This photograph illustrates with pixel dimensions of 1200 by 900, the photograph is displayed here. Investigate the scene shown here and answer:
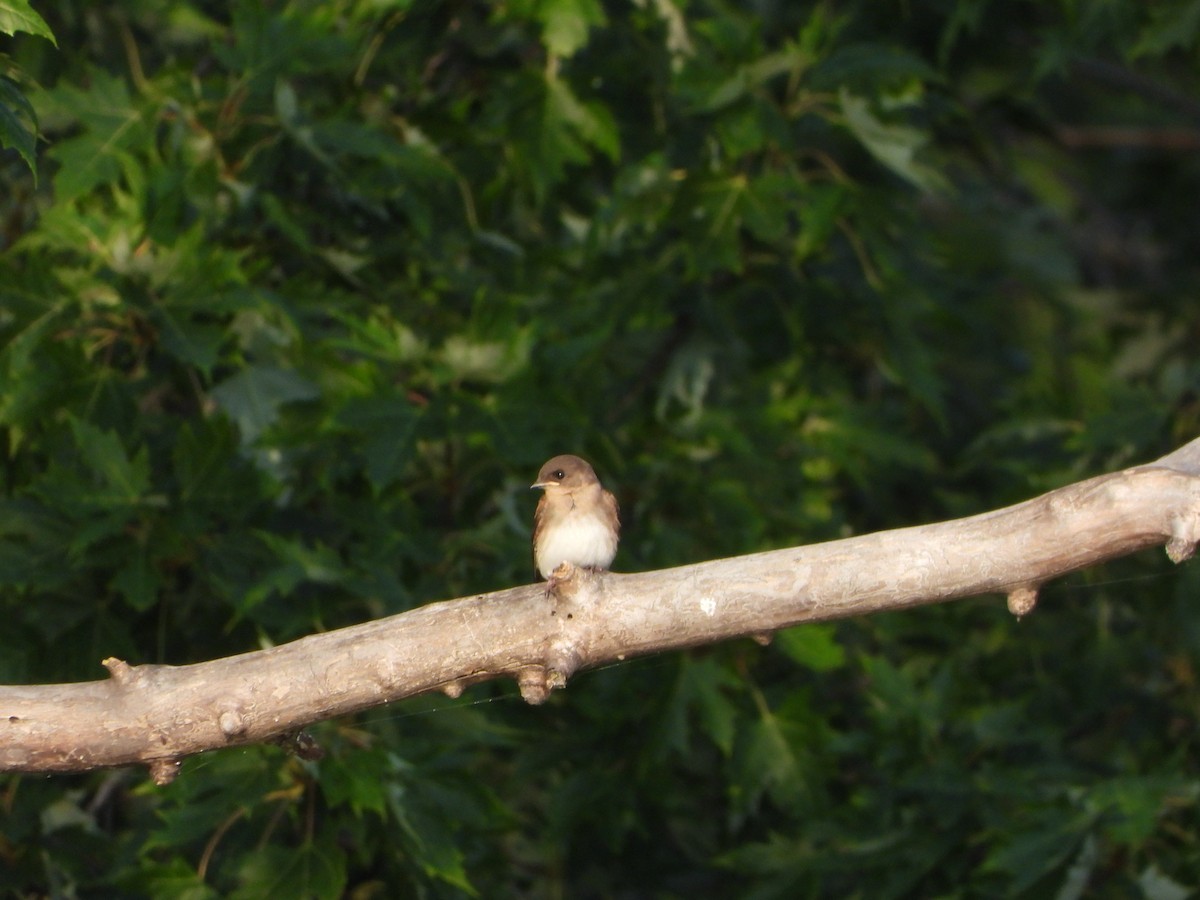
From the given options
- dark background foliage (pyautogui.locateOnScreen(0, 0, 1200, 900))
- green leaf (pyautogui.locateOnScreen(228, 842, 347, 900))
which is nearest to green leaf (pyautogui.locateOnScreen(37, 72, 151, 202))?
dark background foliage (pyautogui.locateOnScreen(0, 0, 1200, 900))

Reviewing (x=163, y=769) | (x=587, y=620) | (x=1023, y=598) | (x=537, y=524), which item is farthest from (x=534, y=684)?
(x=537, y=524)

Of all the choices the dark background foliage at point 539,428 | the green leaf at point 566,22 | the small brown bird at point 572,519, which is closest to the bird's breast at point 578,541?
the small brown bird at point 572,519

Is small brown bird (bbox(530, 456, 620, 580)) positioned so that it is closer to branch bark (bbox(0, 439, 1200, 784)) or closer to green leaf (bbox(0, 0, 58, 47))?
branch bark (bbox(0, 439, 1200, 784))

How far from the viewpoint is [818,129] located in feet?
19.5

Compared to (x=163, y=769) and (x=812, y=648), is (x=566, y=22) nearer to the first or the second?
(x=812, y=648)

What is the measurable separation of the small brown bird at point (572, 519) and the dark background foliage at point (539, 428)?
0.47 feet

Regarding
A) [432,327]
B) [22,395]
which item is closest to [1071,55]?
[432,327]

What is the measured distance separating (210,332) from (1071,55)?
11.8 feet

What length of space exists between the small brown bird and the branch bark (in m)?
1.01

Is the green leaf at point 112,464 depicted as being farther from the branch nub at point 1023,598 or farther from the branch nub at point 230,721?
the branch nub at point 1023,598

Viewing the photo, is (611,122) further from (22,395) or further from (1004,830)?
(1004,830)

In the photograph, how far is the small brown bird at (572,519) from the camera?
4688mm

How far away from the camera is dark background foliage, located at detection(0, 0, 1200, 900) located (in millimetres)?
4480

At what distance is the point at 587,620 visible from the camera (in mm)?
3609
